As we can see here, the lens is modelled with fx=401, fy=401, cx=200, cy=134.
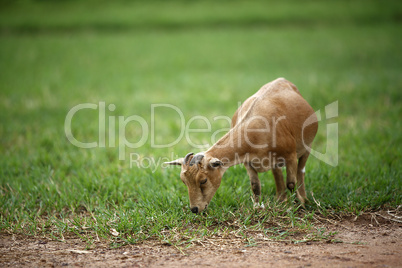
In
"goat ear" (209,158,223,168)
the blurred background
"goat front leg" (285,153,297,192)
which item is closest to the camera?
"goat ear" (209,158,223,168)

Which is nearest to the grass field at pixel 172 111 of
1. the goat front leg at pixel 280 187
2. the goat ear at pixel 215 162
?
the goat front leg at pixel 280 187

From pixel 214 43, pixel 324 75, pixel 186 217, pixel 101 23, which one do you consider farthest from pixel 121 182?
pixel 101 23

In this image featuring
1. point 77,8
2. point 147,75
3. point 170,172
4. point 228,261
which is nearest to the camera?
point 228,261

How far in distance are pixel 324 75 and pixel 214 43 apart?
1030 centimetres

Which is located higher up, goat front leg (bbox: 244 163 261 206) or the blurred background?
the blurred background

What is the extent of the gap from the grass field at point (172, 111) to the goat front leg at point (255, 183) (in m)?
0.12

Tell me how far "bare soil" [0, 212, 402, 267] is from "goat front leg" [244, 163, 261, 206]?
88 cm

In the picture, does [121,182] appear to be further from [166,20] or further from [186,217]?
[166,20]

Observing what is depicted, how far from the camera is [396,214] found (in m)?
5.09

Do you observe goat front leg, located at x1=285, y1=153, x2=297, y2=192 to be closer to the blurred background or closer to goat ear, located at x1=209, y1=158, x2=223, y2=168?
the blurred background

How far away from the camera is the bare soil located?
401 cm

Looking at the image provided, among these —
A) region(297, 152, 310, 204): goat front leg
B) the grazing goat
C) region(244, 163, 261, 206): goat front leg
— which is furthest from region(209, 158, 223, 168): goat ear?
region(297, 152, 310, 204): goat front leg

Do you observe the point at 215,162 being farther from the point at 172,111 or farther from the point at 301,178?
the point at 172,111

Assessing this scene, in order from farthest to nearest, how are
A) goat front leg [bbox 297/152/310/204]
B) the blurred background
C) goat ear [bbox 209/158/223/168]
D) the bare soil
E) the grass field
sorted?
the blurred background
goat front leg [bbox 297/152/310/204]
the grass field
goat ear [bbox 209/158/223/168]
the bare soil
